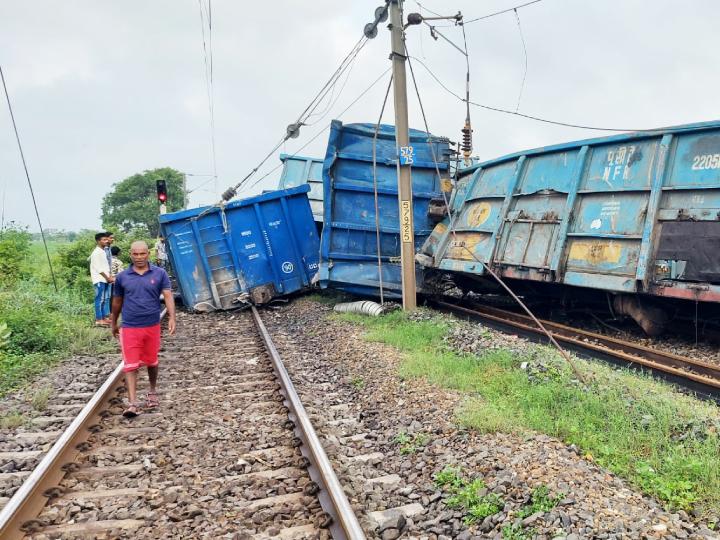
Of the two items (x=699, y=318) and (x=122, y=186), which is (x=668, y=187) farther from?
(x=122, y=186)

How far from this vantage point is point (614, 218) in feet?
25.9

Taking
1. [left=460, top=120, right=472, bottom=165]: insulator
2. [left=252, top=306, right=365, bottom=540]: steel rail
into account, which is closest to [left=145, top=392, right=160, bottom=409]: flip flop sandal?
[left=252, top=306, right=365, bottom=540]: steel rail

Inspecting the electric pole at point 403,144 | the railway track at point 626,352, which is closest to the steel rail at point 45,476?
the electric pole at point 403,144

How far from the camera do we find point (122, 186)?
2181 inches

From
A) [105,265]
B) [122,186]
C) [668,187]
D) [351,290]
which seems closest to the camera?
[668,187]

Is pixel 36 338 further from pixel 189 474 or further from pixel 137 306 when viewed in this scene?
pixel 189 474

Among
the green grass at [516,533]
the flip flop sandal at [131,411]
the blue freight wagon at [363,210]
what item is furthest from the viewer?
the blue freight wagon at [363,210]

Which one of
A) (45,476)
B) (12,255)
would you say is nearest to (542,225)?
(45,476)

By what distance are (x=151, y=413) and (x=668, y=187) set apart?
6805 mm

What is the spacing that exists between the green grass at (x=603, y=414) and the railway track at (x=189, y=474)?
1.53 meters

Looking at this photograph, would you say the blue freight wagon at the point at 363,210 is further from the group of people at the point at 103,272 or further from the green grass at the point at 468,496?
the green grass at the point at 468,496

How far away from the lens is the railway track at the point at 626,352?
Result: 5998mm

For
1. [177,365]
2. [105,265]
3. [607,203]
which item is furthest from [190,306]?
[607,203]

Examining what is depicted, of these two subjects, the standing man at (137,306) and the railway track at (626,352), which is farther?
the railway track at (626,352)
